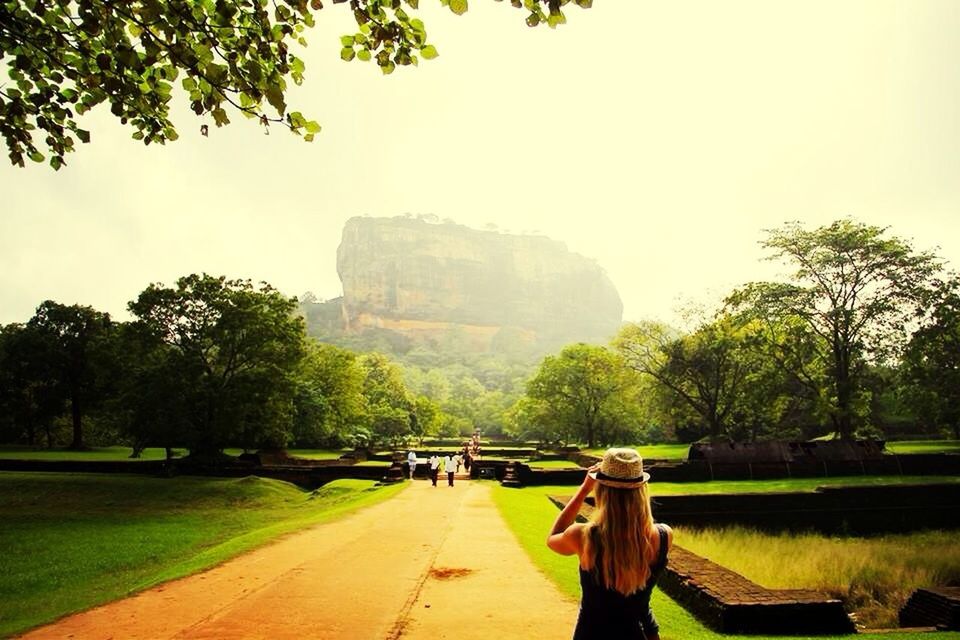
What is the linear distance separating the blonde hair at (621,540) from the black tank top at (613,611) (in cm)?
3

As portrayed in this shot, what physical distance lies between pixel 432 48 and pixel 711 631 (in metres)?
5.43

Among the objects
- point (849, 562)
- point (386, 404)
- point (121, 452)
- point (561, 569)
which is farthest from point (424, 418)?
point (561, 569)

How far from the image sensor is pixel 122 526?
46.8 feet

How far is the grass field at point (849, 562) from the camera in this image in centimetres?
877

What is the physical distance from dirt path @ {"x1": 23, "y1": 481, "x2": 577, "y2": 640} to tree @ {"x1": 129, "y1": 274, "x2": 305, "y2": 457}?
15.2 meters

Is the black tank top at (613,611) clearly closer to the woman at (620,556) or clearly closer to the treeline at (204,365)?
the woman at (620,556)

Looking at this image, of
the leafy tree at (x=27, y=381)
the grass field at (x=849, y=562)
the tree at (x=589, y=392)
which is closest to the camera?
the grass field at (x=849, y=562)

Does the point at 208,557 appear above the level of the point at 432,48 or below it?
below

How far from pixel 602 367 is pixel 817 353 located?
734 inches

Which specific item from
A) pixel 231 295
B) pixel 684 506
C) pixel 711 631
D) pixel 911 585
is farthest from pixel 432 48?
pixel 231 295

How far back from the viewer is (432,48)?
386 centimetres

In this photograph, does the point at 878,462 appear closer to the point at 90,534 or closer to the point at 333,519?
the point at 333,519

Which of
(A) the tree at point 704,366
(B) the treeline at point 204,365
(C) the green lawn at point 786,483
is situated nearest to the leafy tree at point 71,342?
(B) the treeline at point 204,365

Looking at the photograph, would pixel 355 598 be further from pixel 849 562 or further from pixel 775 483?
pixel 775 483
